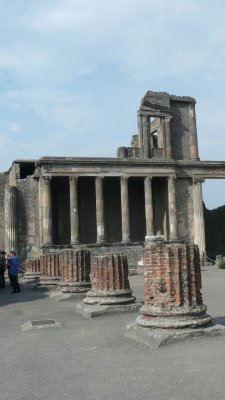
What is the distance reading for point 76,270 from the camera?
40.2 feet

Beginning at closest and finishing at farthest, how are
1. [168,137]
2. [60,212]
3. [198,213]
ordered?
[198,213] < [60,212] < [168,137]

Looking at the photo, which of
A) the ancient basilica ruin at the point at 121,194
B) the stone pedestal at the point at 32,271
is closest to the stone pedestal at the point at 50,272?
the stone pedestal at the point at 32,271

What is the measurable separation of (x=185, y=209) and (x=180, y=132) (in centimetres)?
611

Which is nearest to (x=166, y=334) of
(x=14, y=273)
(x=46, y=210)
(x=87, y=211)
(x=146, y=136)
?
(x=14, y=273)

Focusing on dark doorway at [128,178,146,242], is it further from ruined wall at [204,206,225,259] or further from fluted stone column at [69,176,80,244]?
ruined wall at [204,206,225,259]

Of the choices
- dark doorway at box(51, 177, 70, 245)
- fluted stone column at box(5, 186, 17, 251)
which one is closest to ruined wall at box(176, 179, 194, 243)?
dark doorway at box(51, 177, 70, 245)

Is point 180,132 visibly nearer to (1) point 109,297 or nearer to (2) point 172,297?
(1) point 109,297

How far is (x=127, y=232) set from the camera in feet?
94.1

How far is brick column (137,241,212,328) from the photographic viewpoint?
6.75 metres

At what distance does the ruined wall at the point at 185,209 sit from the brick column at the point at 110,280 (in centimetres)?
2131

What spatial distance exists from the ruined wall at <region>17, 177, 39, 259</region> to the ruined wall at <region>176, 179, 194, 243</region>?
8944mm

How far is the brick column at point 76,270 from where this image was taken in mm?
12227

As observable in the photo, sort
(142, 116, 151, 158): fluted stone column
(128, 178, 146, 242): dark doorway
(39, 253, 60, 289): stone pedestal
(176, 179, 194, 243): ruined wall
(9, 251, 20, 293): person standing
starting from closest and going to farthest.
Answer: (9, 251, 20, 293): person standing
(39, 253, 60, 289): stone pedestal
(176, 179, 194, 243): ruined wall
(142, 116, 151, 158): fluted stone column
(128, 178, 146, 242): dark doorway

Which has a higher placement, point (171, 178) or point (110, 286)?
point (171, 178)
